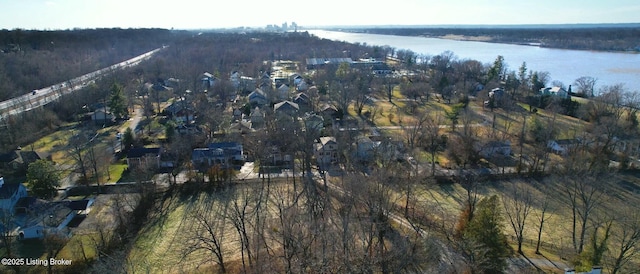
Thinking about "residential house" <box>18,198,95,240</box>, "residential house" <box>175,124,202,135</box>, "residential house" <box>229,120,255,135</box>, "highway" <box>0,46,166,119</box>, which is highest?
"highway" <box>0,46,166,119</box>

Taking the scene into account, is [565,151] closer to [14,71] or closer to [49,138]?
[49,138]

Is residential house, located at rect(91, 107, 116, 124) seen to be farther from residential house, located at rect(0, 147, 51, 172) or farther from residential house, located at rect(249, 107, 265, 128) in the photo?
residential house, located at rect(249, 107, 265, 128)

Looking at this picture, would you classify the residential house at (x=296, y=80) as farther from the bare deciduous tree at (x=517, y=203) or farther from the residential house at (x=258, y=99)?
the bare deciduous tree at (x=517, y=203)

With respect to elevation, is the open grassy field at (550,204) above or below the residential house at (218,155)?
below

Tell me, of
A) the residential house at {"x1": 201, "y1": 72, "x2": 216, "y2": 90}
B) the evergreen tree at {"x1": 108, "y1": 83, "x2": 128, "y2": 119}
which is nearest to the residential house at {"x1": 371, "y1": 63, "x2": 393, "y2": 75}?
the residential house at {"x1": 201, "y1": 72, "x2": 216, "y2": 90}

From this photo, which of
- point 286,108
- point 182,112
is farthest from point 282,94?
point 182,112

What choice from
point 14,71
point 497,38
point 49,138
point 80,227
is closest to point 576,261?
point 80,227

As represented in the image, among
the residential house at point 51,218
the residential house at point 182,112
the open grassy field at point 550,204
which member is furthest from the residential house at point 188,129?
the open grassy field at point 550,204
